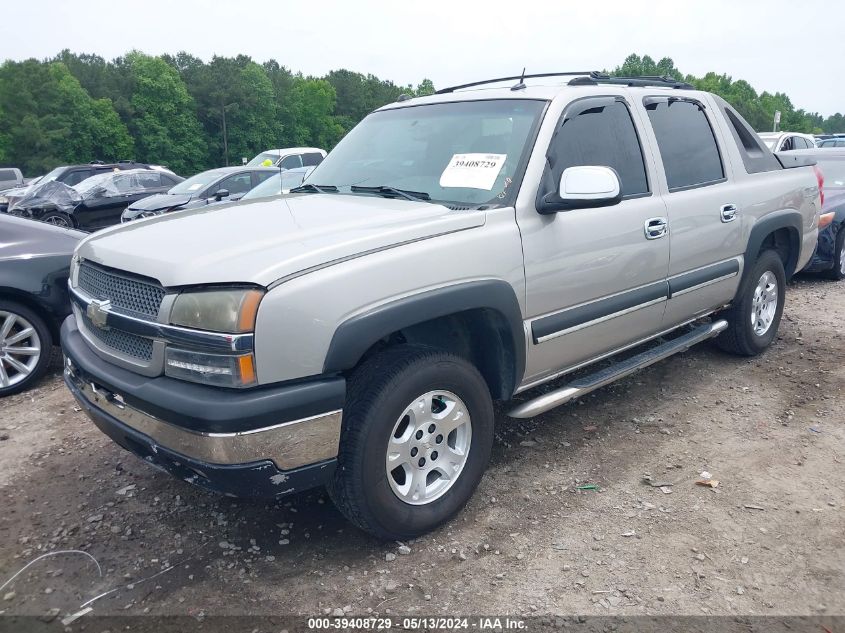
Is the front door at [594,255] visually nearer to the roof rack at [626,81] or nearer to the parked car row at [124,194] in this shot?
the roof rack at [626,81]

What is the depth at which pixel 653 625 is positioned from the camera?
239cm

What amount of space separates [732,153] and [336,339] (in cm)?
346

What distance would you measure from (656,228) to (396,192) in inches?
58.6

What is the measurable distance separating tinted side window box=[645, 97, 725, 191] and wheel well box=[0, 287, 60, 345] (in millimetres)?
4405

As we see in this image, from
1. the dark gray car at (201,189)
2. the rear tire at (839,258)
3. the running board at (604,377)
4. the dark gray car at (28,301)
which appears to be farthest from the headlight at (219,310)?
the dark gray car at (201,189)

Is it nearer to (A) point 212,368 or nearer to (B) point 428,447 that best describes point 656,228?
(B) point 428,447

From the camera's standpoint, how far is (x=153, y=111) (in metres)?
58.3

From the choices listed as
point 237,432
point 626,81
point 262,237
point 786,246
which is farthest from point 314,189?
point 786,246

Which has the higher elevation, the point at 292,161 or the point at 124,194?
the point at 292,161

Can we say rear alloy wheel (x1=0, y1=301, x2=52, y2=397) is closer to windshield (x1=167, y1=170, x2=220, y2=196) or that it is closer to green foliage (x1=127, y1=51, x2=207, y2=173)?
windshield (x1=167, y1=170, x2=220, y2=196)

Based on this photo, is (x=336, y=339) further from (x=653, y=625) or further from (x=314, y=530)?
(x=653, y=625)

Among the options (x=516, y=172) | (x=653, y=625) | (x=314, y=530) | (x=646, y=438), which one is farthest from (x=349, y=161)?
(x=653, y=625)

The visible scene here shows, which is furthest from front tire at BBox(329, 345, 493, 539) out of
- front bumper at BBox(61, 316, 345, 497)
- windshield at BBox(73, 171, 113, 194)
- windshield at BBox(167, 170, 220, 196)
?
windshield at BBox(73, 171, 113, 194)

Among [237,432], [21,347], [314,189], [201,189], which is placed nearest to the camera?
[237,432]
